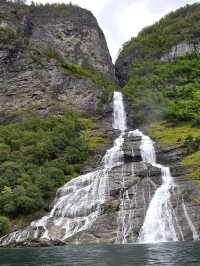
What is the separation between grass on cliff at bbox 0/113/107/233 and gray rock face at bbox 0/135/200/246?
624 cm

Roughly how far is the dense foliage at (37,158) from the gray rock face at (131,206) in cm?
644

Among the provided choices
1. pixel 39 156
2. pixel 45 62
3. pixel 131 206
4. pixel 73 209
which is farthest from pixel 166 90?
pixel 73 209

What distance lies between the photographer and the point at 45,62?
109 metres

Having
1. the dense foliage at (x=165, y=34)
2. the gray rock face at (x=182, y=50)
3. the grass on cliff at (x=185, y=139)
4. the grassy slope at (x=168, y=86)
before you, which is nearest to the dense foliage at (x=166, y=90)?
the grassy slope at (x=168, y=86)

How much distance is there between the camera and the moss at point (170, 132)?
259 feet

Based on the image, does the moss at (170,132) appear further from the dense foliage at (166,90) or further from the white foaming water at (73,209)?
the white foaming water at (73,209)

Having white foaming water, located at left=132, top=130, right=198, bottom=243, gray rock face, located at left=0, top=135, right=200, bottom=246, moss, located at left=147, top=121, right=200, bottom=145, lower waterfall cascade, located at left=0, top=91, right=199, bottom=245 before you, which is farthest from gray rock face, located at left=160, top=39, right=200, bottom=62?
white foaming water, located at left=132, top=130, right=198, bottom=243

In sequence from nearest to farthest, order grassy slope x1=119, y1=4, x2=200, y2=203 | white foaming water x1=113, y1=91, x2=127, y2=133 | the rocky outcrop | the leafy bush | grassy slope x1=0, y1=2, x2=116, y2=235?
1. the leafy bush
2. grassy slope x1=0, y1=2, x2=116, y2=235
3. grassy slope x1=119, y1=4, x2=200, y2=203
4. white foaming water x1=113, y1=91, x2=127, y2=133
5. the rocky outcrop

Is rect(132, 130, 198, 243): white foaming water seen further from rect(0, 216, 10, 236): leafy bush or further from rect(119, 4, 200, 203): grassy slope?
rect(0, 216, 10, 236): leafy bush

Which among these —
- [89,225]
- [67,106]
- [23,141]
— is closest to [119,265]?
[89,225]

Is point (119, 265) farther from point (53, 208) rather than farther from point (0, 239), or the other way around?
point (53, 208)

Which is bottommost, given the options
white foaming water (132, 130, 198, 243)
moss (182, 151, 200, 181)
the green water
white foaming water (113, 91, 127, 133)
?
the green water

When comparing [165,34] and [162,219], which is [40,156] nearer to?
[162,219]

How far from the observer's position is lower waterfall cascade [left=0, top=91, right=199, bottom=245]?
50031 millimetres
